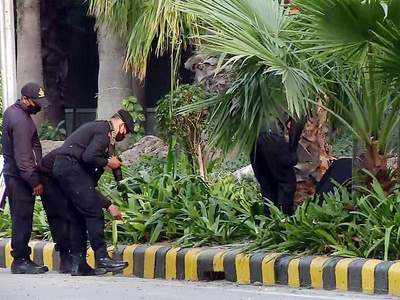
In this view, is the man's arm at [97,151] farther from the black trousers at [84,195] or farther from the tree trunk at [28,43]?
the tree trunk at [28,43]

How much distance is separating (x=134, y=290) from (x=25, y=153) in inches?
64.0

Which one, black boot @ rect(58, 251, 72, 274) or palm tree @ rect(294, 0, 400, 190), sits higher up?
palm tree @ rect(294, 0, 400, 190)

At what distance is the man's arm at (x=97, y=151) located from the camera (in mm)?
9805

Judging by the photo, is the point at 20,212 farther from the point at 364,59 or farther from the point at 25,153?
the point at 364,59

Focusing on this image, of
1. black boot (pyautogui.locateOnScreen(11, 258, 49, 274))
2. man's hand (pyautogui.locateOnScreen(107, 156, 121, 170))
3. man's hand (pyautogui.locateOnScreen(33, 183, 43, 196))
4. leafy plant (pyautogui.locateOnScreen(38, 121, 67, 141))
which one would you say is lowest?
black boot (pyautogui.locateOnScreen(11, 258, 49, 274))

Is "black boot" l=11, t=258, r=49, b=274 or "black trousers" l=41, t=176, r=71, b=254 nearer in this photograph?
"black trousers" l=41, t=176, r=71, b=254

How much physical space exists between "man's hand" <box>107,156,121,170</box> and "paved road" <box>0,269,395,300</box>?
966 mm

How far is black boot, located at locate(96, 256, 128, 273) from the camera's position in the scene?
392 inches

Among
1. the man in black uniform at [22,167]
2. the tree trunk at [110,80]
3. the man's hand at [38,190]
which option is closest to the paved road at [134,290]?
the man in black uniform at [22,167]

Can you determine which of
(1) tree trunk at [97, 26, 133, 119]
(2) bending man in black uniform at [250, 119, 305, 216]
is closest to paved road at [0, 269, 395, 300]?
(2) bending man in black uniform at [250, 119, 305, 216]

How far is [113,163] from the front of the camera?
9984mm

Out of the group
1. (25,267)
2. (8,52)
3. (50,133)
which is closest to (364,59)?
(25,267)

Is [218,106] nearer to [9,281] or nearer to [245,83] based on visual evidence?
[245,83]

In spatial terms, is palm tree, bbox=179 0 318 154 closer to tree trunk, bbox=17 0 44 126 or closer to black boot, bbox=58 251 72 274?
black boot, bbox=58 251 72 274
